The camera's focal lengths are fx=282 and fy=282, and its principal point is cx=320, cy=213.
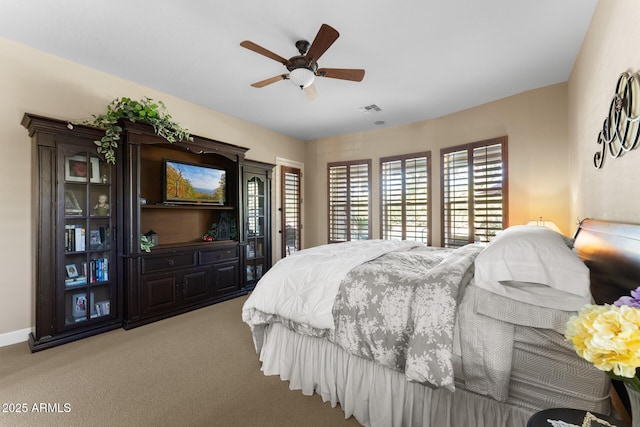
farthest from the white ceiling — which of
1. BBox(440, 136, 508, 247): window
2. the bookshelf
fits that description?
the bookshelf

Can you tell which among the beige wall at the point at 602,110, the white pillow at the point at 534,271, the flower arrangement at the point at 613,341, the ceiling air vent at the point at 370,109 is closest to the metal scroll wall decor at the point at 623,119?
the beige wall at the point at 602,110

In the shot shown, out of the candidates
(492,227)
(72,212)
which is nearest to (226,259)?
(72,212)

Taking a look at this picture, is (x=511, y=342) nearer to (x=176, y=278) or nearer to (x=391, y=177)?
(x=176, y=278)

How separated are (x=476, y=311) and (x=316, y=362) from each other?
3.80 ft

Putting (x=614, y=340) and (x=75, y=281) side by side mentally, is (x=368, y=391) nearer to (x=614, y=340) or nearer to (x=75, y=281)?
(x=614, y=340)

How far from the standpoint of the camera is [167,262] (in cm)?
344

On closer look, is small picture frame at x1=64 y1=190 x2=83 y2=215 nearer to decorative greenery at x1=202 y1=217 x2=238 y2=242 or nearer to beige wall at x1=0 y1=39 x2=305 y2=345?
beige wall at x1=0 y1=39 x2=305 y2=345

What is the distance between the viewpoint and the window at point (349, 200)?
5.45 meters

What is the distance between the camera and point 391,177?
16.9ft

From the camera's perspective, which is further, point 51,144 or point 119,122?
point 119,122

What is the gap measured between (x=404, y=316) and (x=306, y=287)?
71 cm

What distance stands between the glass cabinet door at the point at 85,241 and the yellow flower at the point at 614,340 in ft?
12.4

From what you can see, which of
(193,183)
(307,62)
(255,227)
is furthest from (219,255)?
(307,62)

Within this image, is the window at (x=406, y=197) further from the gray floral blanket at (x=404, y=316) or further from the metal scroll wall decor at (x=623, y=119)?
the gray floral blanket at (x=404, y=316)
